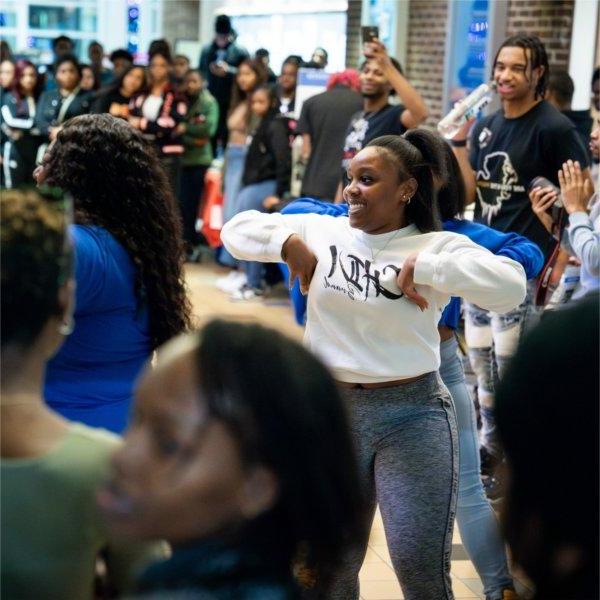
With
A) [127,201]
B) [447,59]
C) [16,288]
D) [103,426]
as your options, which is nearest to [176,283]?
[127,201]

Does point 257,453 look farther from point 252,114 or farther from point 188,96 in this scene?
point 188,96

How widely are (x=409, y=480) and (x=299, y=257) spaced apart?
25.7 inches

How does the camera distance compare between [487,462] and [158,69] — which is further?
[158,69]

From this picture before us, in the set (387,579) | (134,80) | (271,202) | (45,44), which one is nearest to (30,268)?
(387,579)

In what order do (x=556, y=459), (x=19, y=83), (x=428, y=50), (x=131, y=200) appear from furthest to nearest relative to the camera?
(x=19, y=83) → (x=428, y=50) → (x=131, y=200) → (x=556, y=459)

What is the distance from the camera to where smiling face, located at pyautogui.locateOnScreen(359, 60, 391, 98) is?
6668mm

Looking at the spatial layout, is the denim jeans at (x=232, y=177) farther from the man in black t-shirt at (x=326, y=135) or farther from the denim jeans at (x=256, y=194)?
the man in black t-shirt at (x=326, y=135)

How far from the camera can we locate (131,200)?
9.66 ft

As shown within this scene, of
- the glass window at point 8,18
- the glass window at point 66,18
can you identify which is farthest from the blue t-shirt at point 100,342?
the glass window at point 66,18

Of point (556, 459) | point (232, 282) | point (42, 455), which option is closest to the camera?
point (556, 459)

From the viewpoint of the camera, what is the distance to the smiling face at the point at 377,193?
322 centimetres

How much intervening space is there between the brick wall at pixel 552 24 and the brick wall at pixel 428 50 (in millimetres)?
2454

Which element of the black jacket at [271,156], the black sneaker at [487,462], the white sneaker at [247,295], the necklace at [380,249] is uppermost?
the necklace at [380,249]

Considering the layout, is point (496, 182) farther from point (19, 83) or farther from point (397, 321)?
point (19, 83)
